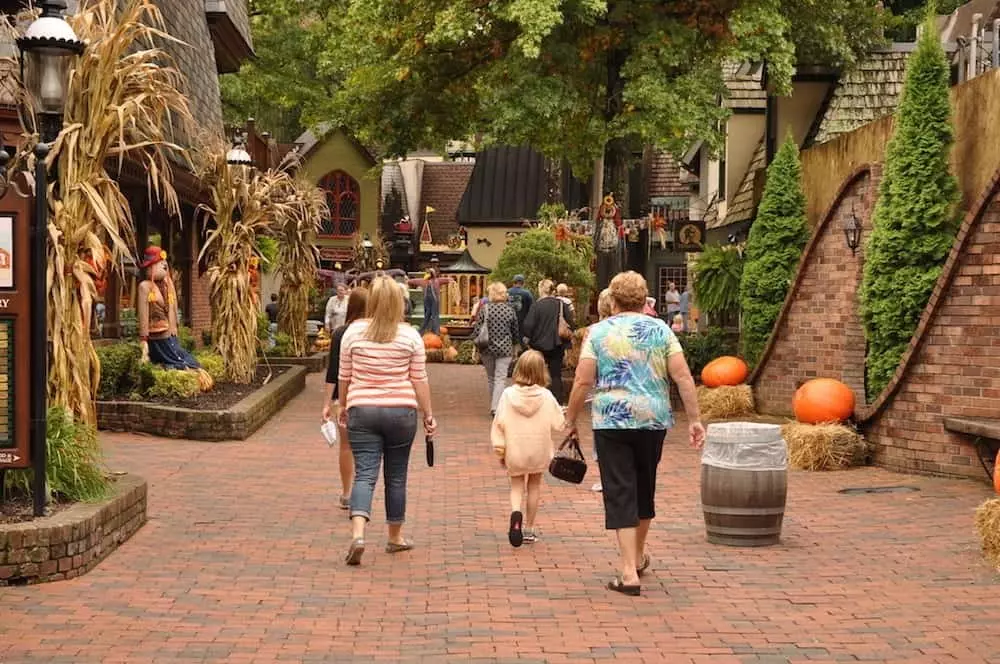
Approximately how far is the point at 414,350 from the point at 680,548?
2190 mm

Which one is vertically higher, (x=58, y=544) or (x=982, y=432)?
(x=982, y=432)

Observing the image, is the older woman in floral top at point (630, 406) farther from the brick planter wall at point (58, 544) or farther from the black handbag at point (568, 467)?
the brick planter wall at point (58, 544)

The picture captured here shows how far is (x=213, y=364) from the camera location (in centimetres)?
1900

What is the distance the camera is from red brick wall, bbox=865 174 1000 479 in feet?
40.5

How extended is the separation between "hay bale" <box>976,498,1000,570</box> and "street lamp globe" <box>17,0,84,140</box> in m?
6.13

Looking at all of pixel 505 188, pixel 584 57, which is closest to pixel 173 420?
pixel 584 57

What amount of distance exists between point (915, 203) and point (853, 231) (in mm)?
2098

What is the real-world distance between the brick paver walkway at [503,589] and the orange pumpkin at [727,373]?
6540 millimetres

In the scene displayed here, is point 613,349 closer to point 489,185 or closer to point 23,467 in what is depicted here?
point 23,467

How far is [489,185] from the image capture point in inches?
1953

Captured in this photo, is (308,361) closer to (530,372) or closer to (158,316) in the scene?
(158,316)

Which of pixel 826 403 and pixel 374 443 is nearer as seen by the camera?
pixel 374 443

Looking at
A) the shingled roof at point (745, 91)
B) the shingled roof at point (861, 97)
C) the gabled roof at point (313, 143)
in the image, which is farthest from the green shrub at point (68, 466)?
the gabled roof at point (313, 143)

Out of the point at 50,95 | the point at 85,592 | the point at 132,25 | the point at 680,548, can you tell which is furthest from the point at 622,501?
the point at 132,25
